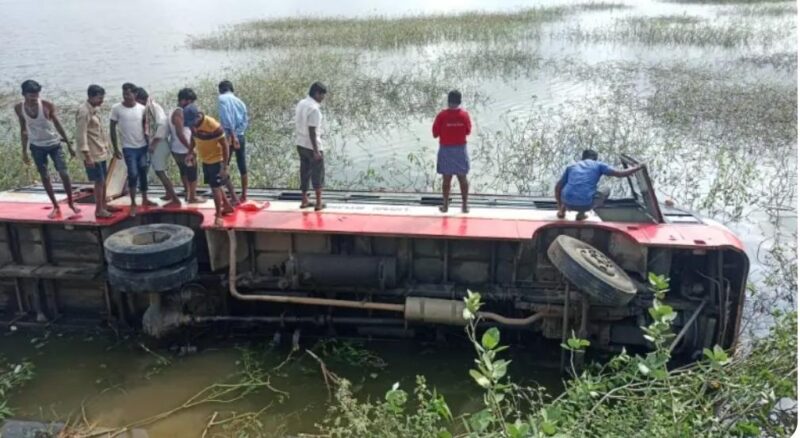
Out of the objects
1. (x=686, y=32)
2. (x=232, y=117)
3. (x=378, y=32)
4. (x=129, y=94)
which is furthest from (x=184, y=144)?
(x=686, y=32)

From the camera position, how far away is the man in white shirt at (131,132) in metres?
7.43

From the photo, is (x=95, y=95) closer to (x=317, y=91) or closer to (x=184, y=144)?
(x=184, y=144)

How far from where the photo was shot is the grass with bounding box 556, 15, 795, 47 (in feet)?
80.9

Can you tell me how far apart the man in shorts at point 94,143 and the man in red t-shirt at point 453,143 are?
11.9ft

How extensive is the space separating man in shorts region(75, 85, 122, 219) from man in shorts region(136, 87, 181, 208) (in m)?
0.49

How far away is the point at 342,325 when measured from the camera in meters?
7.48

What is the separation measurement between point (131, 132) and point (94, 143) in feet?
1.30

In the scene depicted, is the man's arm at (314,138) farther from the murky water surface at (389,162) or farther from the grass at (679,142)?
the grass at (679,142)

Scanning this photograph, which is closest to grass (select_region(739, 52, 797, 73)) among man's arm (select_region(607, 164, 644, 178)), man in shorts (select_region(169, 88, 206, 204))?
man's arm (select_region(607, 164, 644, 178))

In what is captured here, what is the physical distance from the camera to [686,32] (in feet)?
84.3

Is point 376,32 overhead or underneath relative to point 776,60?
overhead

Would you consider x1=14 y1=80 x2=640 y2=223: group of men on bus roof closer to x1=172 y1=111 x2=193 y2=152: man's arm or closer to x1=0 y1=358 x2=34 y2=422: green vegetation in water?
x1=172 y1=111 x2=193 y2=152: man's arm

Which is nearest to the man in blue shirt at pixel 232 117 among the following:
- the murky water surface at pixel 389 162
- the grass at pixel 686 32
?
the murky water surface at pixel 389 162

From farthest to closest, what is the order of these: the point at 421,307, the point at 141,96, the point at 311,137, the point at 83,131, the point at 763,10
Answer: the point at 763,10
the point at 141,96
the point at 311,137
the point at 83,131
the point at 421,307
